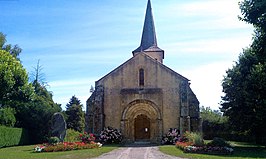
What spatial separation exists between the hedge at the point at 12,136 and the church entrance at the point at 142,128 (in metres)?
14.1


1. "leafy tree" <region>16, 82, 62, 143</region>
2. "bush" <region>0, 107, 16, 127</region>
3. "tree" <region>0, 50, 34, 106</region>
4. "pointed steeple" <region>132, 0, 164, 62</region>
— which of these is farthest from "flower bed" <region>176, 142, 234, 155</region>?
"leafy tree" <region>16, 82, 62, 143</region>

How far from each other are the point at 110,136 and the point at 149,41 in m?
16.6

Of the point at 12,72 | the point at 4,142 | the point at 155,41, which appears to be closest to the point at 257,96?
the point at 155,41

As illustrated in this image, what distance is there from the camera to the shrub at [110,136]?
30.7 metres

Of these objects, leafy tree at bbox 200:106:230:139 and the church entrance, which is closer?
the church entrance

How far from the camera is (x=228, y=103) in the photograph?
27.6m

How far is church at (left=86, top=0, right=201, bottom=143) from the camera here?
31.9 m

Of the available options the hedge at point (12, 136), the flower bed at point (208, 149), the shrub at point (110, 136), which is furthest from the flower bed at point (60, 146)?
the hedge at point (12, 136)

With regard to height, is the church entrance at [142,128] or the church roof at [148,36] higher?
the church roof at [148,36]

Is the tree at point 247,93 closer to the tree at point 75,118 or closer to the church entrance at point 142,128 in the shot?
the church entrance at point 142,128

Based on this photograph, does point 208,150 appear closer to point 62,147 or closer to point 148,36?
point 62,147

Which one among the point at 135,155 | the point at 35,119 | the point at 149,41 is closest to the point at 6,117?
the point at 35,119

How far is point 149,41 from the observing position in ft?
137

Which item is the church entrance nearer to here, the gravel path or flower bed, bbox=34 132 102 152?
flower bed, bbox=34 132 102 152
